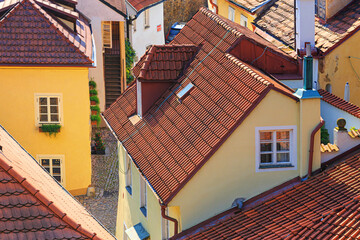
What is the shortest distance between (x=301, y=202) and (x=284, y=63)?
6.03m

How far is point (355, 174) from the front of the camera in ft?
75.2

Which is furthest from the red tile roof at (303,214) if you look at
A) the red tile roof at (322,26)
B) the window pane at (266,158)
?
the red tile roof at (322,26)

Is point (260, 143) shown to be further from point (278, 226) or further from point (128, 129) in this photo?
point (128, 129)

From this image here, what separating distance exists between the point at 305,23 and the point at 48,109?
10.3m

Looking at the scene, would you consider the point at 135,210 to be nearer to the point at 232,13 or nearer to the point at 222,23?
the point at 222,23

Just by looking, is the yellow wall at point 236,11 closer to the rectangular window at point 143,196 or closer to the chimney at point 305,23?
the chimney at point 305,23

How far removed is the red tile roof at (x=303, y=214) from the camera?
21.0m

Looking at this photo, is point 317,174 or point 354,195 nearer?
point 354,195

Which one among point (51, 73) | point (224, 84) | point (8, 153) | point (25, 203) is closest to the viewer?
point (25, 203)

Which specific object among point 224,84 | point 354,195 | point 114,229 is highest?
point 224,84

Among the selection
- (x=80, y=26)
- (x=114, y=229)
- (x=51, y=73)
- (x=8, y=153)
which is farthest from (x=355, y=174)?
(x=80, y=26)

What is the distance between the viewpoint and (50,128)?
36906 millimetres

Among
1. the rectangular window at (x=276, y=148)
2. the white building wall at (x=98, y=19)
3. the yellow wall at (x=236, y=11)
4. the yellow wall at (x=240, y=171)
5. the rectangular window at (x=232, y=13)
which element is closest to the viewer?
the yellow wall at (x=240, y=171)

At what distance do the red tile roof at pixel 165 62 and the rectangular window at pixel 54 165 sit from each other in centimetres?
988
